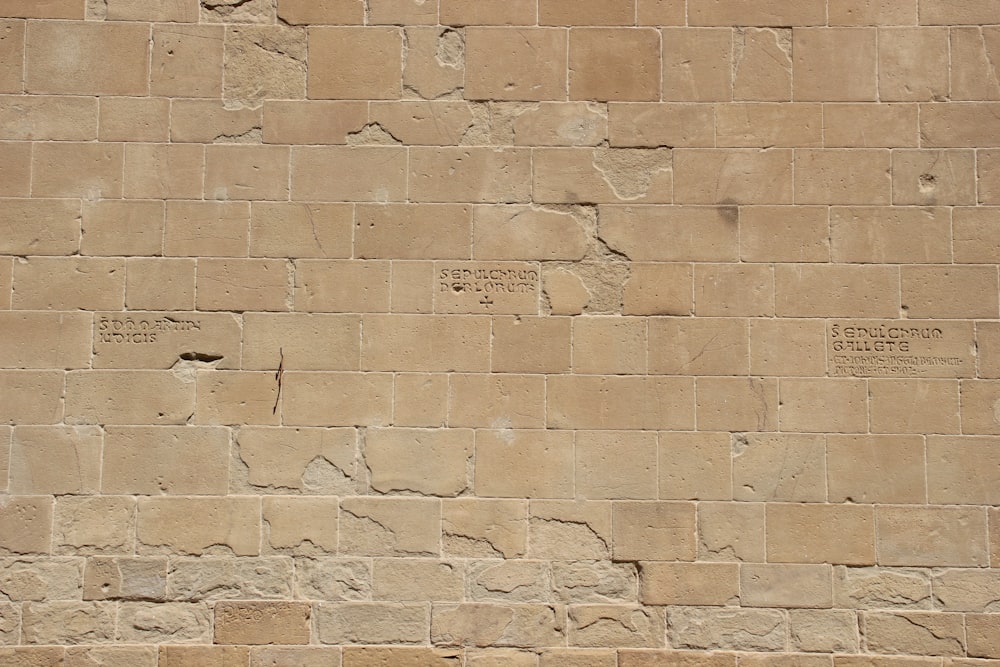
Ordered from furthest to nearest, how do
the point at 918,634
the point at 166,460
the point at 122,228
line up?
1. the point at 122,228
2. the point at 166,460
3. the point at 918,634

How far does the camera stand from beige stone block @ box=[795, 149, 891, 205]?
4.49m

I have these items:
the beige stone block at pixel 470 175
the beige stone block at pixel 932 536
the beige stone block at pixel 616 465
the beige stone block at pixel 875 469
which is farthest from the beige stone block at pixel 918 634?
the beige stone block at pixel 470 175

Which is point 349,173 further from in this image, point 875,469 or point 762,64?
point 875,469

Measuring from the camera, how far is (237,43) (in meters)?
4.60

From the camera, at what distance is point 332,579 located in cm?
435

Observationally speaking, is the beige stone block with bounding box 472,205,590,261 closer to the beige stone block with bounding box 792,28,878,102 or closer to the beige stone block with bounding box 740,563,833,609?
the beige stone block with bounding box 792,28,878,102

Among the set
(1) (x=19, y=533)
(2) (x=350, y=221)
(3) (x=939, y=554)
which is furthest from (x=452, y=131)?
(3) (x=939, y=554)

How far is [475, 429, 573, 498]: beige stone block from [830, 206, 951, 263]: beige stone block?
200 cm

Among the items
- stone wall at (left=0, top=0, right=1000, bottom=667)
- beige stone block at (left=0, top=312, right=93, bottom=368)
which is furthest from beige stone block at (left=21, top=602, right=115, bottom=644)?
beige stone block at (left=0, top=312, right=93, bottom=368)

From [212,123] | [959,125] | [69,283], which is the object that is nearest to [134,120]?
[212,123]

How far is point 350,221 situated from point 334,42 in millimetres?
1119

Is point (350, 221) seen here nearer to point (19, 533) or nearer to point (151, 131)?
point (151, 131)

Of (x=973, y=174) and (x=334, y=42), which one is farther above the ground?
(x=334, y=42)

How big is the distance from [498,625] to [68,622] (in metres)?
2.46
